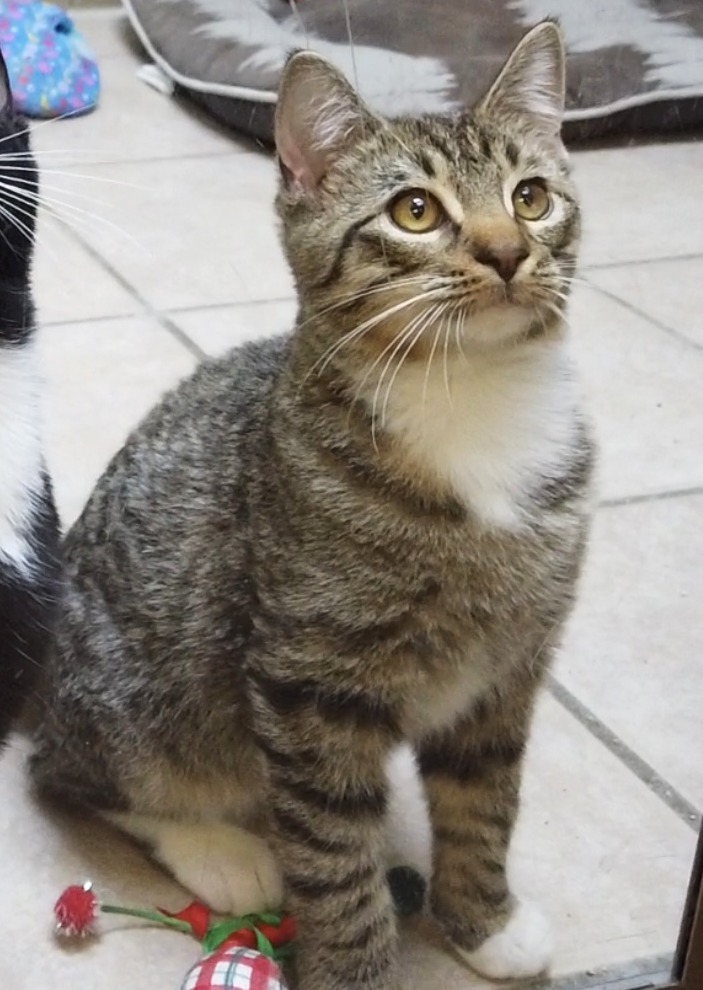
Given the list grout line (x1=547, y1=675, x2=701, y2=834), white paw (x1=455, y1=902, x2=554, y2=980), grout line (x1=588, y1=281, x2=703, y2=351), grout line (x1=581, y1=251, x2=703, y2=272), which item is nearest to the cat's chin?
grout line (x1=581, y1=251, x2=703, y2=272)

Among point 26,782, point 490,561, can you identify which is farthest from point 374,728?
point 26,782

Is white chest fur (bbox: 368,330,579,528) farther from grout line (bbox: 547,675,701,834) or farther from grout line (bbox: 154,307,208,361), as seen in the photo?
grout line (bbox: 154,307,208,361)

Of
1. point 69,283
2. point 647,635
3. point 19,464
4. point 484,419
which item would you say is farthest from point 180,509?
point 647,635

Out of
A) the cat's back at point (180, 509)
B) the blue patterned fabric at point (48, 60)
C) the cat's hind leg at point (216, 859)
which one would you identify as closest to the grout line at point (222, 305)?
the cat's back at point (180, 509)

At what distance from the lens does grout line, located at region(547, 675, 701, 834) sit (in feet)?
3.51

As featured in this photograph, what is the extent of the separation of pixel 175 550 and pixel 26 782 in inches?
10.6

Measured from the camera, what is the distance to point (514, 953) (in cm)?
101

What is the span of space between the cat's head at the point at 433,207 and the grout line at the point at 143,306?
36cm

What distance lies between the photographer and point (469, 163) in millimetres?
884

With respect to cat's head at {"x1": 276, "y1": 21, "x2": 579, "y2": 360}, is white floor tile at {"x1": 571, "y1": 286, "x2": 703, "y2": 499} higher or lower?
lower

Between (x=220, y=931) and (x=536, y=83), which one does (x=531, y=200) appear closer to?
(x=536, y=83)

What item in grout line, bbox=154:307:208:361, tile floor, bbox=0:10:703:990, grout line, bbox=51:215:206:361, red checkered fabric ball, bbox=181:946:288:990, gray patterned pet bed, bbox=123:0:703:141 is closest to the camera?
gray patterned pet bed, bbox=123:0:703:141

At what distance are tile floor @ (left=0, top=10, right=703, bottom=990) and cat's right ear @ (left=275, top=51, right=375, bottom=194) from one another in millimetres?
85

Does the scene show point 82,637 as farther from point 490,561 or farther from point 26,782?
point 490,561
